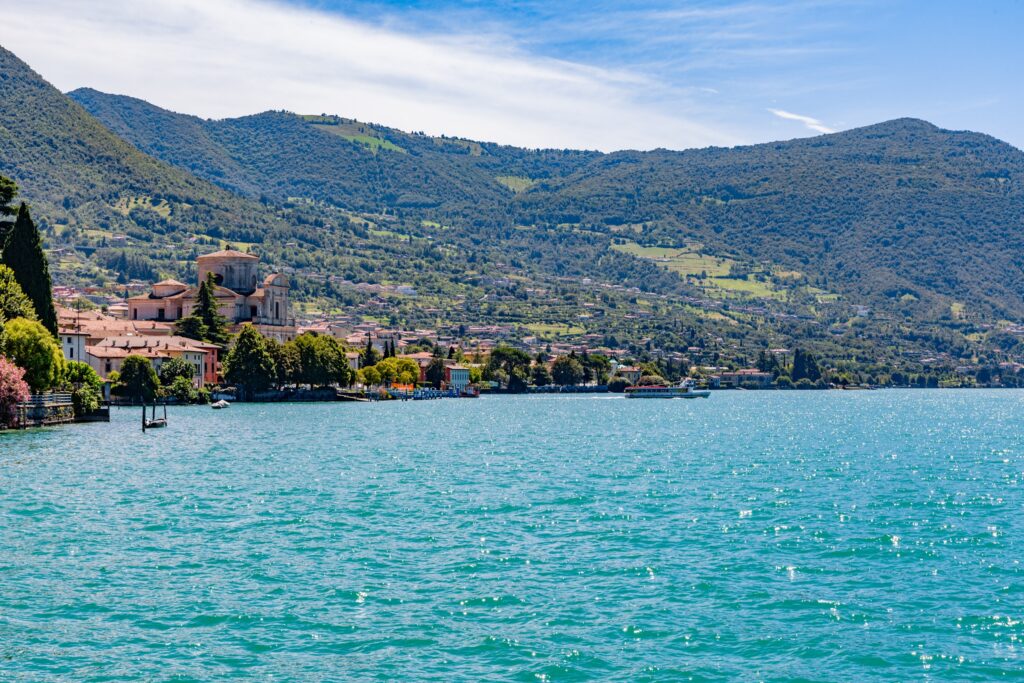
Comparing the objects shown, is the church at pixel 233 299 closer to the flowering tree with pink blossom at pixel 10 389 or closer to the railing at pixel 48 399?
the railing at pixel 48 399

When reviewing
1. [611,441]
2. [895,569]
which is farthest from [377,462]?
[895,569]

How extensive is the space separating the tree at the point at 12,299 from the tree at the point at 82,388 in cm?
560

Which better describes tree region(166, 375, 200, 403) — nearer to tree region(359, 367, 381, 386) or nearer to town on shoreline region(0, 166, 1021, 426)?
town on shoreline region(0, 166, 1021, 426)

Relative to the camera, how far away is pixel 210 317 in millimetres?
145625

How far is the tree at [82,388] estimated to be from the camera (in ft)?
261

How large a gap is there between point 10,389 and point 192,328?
3017 inches

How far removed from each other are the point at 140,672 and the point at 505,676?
569 centimetres

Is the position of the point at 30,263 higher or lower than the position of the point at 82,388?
higher

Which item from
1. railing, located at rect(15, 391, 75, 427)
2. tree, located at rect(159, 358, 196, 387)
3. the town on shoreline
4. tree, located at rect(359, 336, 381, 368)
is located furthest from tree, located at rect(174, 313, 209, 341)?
railing, located at rect(15, 391, 75, 427)

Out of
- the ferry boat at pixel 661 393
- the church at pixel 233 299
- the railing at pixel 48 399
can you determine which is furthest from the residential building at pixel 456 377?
the railing at pixel 48 399

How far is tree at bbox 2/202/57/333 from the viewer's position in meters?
77.5

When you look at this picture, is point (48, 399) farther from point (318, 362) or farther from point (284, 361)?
point (318, 362)

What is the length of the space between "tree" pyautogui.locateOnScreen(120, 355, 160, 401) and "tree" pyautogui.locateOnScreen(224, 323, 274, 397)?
11.8 m

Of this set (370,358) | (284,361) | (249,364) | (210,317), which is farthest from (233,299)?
(249,364)
